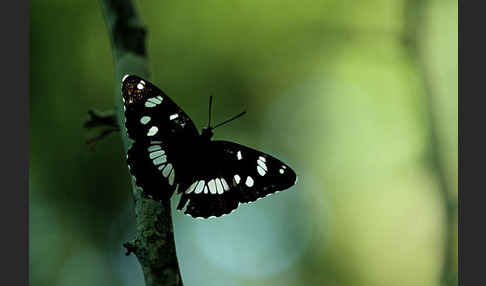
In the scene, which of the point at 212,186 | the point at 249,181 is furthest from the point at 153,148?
the point at 249,181

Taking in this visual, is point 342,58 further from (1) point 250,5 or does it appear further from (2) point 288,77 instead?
(1) point 250,5

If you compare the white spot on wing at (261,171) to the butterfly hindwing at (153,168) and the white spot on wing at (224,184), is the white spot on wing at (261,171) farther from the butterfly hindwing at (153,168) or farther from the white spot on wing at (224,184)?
the butterfly hindwing at (153,168)

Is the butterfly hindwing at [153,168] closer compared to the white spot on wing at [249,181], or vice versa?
the butterfly hindwing at [153,168]

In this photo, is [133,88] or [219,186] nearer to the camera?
[133,88]

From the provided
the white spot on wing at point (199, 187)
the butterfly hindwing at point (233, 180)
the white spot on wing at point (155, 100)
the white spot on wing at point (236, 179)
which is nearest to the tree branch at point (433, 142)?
the butterfly hindwing at point (233, 180)

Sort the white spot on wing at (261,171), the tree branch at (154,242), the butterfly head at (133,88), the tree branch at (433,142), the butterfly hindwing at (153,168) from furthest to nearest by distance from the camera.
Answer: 1. the tree branch at (433,142)
2. the white spot on wing at (261,171)
3. the butterfly head at (133,88)
4. the butterfly hindwing at (153,168)
5. the tree branch at (154,242)

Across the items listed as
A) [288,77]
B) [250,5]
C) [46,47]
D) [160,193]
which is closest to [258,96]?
[288,77]

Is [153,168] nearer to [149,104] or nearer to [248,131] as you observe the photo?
[149,104]
